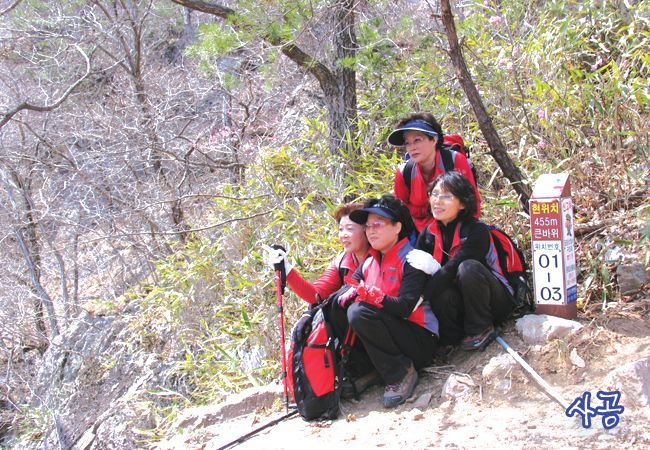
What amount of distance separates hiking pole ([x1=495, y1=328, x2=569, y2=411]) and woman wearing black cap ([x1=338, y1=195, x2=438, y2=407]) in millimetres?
401

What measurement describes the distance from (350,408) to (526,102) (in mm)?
2938

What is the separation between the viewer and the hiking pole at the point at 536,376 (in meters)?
2.44

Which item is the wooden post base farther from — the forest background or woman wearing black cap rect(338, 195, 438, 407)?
woman wearing black cap rect(338, 195, 438, 407)

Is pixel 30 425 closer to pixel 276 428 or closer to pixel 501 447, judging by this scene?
pixel 276 428

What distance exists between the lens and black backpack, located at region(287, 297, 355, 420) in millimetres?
3021

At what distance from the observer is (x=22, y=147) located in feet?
27.8

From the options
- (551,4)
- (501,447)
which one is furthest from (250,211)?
(501,447)

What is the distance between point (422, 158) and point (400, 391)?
4.93ft

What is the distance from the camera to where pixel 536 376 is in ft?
8.64

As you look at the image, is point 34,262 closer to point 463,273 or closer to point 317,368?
point 317,368

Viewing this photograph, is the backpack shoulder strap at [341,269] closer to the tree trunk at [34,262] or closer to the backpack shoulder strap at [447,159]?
the backpack shoulder strap at [447,159]

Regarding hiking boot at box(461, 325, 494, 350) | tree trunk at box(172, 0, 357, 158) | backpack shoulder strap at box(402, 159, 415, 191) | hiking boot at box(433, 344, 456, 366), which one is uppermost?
tree trunk at box(172, 0, 357, 158)

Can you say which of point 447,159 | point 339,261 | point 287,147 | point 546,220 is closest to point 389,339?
point 339,261

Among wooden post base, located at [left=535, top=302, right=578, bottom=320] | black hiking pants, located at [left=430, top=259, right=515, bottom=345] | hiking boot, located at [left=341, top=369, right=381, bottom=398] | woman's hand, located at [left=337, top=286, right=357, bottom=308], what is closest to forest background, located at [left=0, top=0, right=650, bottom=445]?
wooden post base, located at [left=535, top=302, right=578, bottom=320]
